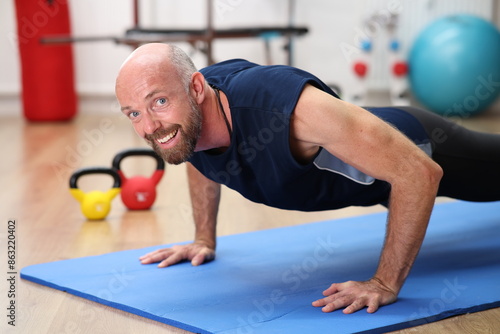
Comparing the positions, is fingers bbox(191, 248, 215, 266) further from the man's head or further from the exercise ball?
the exercise ball

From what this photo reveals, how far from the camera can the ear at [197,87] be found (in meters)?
1.74

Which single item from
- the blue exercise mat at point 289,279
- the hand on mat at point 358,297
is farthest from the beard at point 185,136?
the hand on mat at point 358,297

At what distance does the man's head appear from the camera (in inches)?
66.1

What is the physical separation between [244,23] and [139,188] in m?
2.99

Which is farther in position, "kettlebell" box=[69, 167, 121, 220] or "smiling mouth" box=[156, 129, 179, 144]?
"kettlebell" box=[69, 167, 121, 220]

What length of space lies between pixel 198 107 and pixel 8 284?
730 mm

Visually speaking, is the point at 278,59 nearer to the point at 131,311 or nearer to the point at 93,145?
the point at 93,145

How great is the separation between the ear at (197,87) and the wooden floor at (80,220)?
0.53 m

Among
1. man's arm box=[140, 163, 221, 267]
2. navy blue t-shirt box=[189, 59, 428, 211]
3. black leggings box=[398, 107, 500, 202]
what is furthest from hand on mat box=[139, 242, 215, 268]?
black leggings box=[398, 107, 500, 202]

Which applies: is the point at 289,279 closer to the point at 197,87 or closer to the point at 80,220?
the point at 197,87

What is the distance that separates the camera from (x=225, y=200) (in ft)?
10.1

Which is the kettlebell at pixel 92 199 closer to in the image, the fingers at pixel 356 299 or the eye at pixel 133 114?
the eye at pixel 133 114

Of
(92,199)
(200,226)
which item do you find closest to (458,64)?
(92,199)

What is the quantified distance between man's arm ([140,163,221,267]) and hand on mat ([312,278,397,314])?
0.50m
